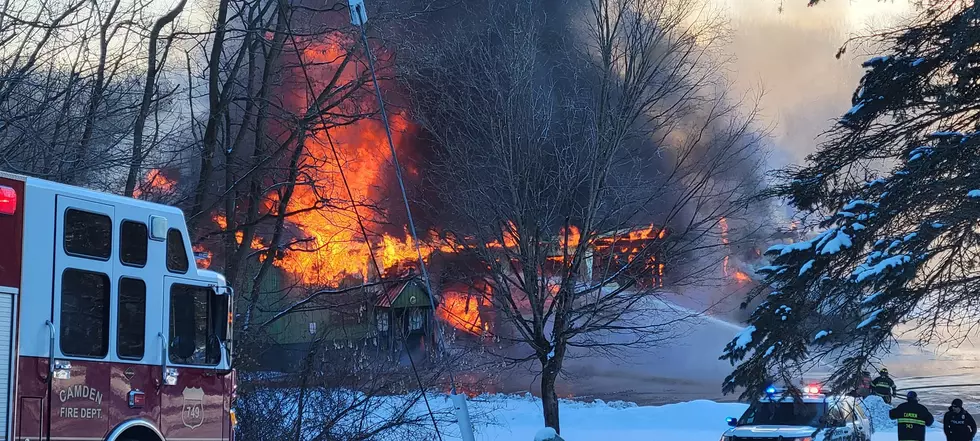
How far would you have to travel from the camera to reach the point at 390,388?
11.5 meters

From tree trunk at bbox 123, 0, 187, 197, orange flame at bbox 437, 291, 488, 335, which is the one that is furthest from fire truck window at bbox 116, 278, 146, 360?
orange flame at bbox 437, 291, 488, 335

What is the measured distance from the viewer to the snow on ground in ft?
57.0

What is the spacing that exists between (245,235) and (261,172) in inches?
36.5

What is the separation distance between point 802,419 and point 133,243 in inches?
349

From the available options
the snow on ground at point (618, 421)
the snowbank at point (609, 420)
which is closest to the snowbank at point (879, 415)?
the snow on ground at point (618, 421)

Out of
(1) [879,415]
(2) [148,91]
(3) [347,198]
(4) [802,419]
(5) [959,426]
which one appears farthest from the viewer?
(1) [879,415]

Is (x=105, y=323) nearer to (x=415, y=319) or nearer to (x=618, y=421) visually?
(x=618, y=421)

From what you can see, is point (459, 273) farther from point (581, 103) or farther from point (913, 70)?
point (913, 70)

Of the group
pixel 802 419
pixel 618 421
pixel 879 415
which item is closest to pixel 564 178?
pixel 802 419

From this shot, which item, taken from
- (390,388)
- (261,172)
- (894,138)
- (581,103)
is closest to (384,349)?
(390,388)

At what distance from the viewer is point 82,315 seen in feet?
18.5

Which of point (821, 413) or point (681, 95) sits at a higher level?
point (681, 95)

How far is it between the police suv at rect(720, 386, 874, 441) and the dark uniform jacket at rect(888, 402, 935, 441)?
424 millimetres

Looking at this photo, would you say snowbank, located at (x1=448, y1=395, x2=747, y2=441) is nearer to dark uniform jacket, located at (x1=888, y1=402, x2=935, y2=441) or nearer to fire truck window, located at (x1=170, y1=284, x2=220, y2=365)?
dark uniform jacket, located at (x1=888, y1=402, x2=935, y2=441)
